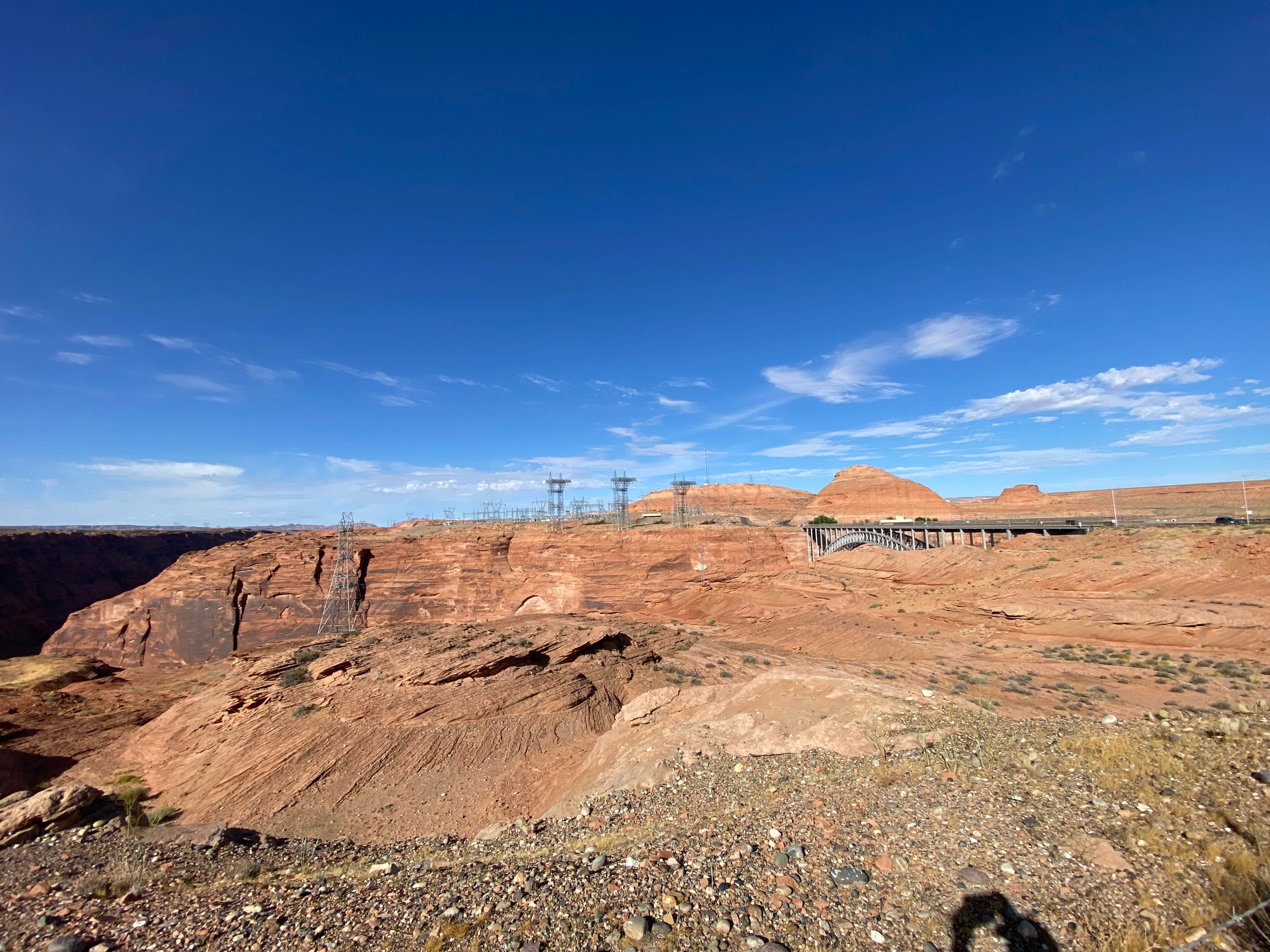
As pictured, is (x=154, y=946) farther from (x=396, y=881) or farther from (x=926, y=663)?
(x=926, y=663)

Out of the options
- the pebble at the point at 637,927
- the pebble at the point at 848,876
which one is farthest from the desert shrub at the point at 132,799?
the pebble at the point at 848,876

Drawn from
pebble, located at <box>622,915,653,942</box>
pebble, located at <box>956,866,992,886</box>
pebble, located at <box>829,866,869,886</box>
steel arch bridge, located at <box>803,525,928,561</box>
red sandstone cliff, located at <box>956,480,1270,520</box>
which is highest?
red sandstone cliff, located at <box>956,480,1270,520</box>

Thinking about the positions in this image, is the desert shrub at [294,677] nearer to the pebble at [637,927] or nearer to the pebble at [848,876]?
the pebble at [637,927]

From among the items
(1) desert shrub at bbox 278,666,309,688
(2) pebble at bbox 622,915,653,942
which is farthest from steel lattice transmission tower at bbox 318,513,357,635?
(2) pebble at bbox 622,915,653,942

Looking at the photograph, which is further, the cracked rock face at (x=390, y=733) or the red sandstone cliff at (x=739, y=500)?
the red sandstone cliff at (x=739, y=500)

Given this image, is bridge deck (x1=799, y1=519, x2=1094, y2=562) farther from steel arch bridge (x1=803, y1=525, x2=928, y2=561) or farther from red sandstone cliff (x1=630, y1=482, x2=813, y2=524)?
red sandstone cliff (x1=630, y1=482, x2=813, y2=524)

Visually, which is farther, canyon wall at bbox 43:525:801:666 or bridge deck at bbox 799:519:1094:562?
canyon wall at bbox 43:525:801:666

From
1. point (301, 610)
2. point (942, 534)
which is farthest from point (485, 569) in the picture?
point (942, 534)

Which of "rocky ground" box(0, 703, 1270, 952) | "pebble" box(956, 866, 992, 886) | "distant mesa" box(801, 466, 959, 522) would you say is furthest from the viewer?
"distant mesa" box(801, 466, 959, 522)
